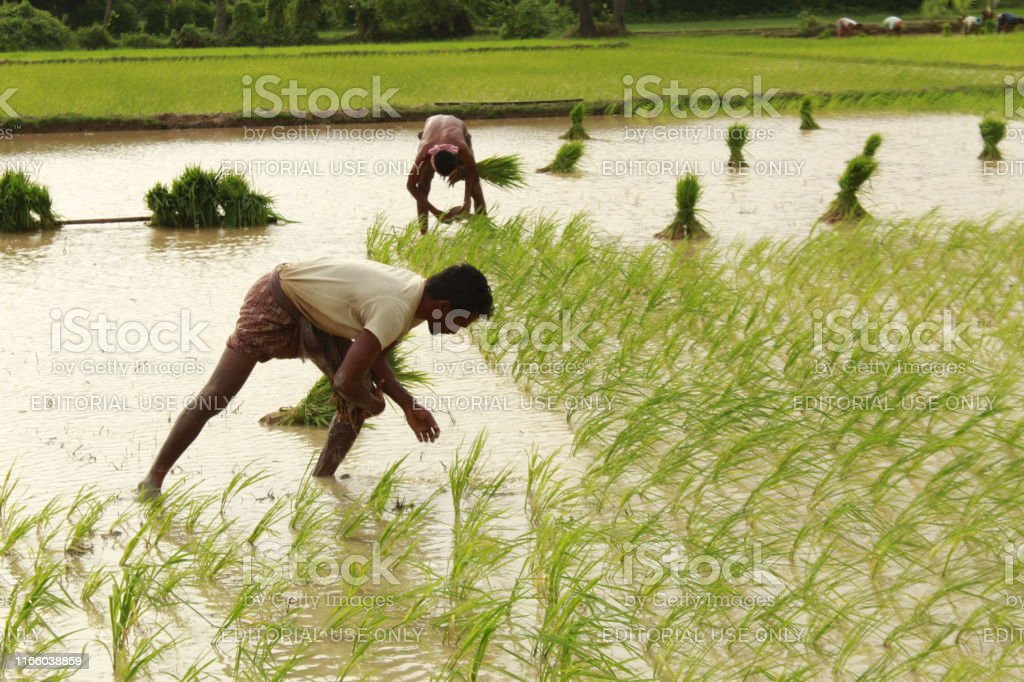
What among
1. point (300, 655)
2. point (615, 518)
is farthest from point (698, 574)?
point (300, 655)

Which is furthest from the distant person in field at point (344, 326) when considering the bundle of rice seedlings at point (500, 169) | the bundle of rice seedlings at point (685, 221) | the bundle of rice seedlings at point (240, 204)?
the bundle of rice seedlings at point (240, 204)

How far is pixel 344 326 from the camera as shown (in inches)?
159

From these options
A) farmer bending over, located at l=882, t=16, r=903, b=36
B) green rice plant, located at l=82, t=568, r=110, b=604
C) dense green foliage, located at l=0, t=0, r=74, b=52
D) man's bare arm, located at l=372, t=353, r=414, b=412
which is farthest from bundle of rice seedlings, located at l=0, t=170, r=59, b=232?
farmer bending over, located at l=882, t=16, r=903, b=36

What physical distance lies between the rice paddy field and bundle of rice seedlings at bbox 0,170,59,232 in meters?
0.04

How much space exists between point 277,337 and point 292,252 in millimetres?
4619

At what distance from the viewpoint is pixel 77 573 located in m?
3.73

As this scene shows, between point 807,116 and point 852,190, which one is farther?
point 807,116

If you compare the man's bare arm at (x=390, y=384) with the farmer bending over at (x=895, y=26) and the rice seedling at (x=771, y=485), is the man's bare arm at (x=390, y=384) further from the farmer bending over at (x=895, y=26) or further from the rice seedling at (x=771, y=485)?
the farmer bending over at (x=895, y=26)

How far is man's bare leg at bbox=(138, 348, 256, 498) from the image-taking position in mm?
4215

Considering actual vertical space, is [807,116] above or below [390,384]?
above

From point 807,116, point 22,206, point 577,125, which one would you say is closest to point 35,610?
point 22,206

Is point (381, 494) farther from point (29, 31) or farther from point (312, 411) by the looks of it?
point (29, 31)

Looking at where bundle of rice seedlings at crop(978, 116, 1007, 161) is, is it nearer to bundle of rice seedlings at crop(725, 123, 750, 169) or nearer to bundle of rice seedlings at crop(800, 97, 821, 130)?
bundle of rice seedlings at crop(725, 123, 750, 169)

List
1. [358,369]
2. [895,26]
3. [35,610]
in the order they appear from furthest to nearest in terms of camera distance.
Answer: [895,26] < [358,369] < [35,610]
